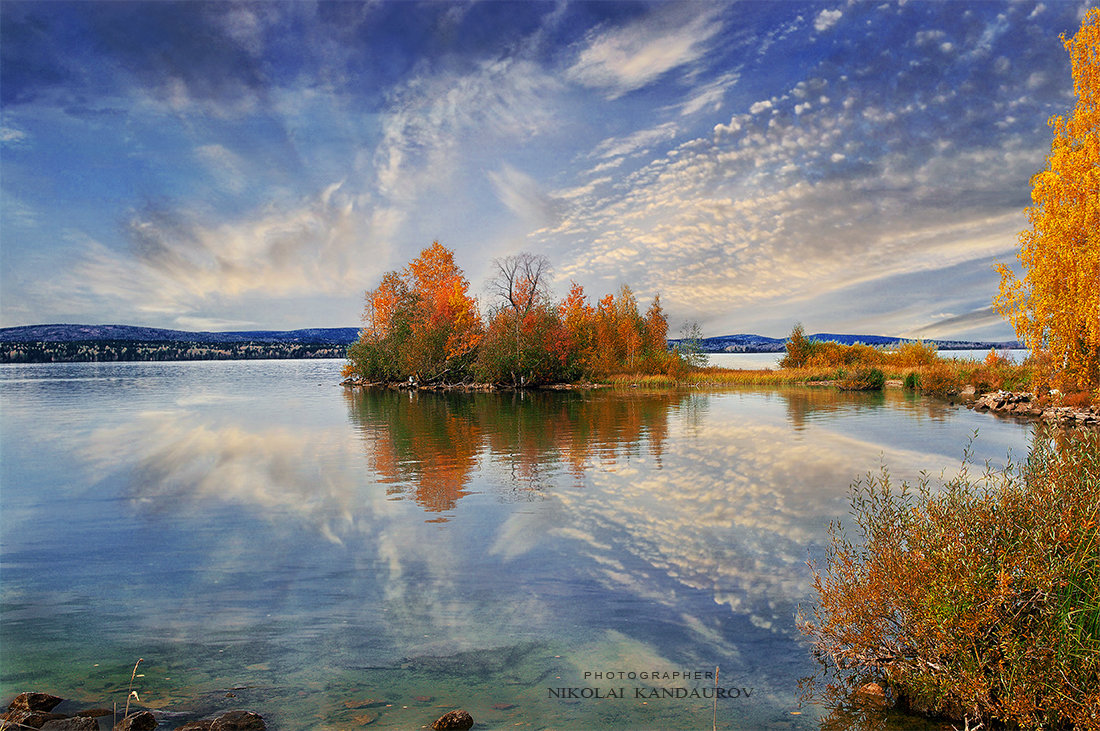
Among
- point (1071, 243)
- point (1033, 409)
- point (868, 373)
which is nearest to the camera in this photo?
point (1071, 243)

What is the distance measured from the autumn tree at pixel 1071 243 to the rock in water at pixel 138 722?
1174 inches

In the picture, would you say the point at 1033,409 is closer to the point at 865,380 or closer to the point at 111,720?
the point at 865,380

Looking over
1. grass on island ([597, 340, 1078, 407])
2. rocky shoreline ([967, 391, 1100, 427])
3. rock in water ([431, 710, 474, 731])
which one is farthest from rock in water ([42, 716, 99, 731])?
grass on island ([597, 340, 1078, 407])

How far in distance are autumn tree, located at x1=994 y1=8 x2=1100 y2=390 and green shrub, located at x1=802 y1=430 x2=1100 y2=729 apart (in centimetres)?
2369

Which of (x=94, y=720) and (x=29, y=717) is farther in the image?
(x=94, y=720)

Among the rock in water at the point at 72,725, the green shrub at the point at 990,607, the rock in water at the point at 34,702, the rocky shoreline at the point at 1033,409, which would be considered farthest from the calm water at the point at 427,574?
the rocky shoreline at the point at 1033,409

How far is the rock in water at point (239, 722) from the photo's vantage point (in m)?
5.14

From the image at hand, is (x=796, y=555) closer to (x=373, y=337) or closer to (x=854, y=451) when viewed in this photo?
(x=854, y=451)

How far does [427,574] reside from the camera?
9070mm

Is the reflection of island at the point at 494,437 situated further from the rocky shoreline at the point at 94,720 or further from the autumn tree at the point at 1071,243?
the autumn tree at the point at 1071,243

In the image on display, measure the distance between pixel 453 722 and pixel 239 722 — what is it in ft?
5.74

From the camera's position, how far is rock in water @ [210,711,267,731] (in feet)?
16.9

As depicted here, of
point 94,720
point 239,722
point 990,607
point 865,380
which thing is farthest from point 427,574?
point 865,380

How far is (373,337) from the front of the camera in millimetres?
67938
